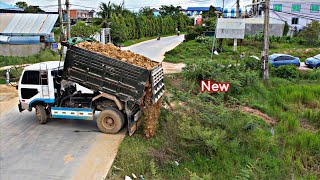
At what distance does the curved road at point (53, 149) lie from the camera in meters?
8.45

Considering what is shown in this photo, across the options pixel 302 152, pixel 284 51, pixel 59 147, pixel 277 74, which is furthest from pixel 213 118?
pixel 284 51

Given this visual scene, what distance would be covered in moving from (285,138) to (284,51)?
78.9 feet

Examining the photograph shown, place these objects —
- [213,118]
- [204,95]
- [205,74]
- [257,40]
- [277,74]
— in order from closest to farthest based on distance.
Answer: [213,118] < [204,95] < [205,74] < [277,74] < [257,40]

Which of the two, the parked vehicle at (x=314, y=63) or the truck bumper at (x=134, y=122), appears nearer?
the truck bumper at (x=134, y=122)

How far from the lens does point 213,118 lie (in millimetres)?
11078

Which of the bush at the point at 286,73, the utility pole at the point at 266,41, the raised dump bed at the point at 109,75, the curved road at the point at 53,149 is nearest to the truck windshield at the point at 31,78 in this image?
the raised dump bed at the point at 109,75

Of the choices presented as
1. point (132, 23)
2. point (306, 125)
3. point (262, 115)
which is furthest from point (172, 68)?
point (132, 23)

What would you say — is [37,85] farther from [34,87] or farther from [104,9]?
[104,9]

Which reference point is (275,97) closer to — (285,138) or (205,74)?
(205,74)

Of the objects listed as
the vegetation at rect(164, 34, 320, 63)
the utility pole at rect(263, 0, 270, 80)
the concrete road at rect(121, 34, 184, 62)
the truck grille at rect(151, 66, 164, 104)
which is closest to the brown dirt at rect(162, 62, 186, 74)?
the vegetation at rect(164, 34, 320, 63)

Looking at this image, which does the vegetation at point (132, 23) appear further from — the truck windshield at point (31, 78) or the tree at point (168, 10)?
the truck windshield at point (31, 78)

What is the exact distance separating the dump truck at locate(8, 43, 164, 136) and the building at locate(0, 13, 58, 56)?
54.1 feet

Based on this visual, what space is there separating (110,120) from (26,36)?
1877 cm

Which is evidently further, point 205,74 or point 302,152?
point 205,74
